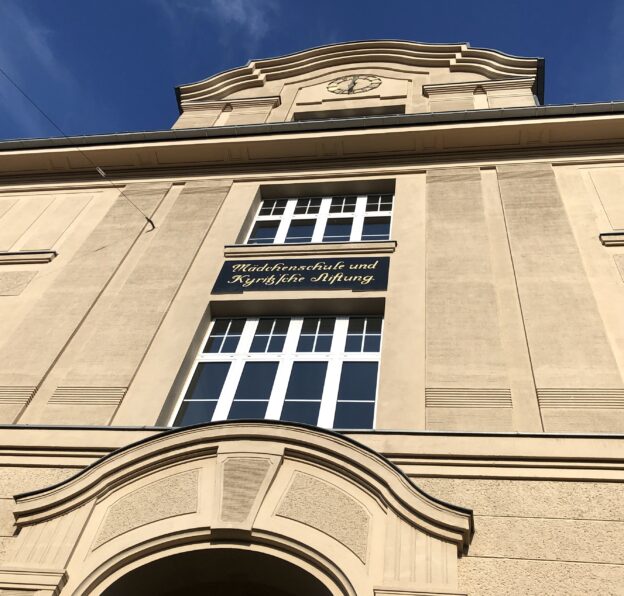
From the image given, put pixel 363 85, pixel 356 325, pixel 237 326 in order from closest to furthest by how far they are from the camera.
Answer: pixel 356 325 < pixel 237 326 < pixel 363 85

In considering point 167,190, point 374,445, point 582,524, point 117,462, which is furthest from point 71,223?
point 582,524

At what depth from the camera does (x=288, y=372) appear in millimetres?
10070

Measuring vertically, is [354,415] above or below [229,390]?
below

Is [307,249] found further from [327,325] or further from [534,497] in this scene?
[534,497]

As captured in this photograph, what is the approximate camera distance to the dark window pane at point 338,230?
1372cm

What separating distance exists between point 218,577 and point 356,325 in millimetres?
4858

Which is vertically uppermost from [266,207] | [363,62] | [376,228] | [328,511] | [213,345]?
[363,62]

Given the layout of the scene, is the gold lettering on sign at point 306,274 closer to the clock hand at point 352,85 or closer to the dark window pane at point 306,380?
the dark window pane at point 306,380

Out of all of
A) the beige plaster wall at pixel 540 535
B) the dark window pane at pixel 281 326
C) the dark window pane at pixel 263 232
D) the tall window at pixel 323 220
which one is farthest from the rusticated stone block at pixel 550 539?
the dark window pane at pixel 263 232

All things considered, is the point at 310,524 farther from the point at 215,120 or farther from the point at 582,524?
the point at 215,120

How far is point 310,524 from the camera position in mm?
7098

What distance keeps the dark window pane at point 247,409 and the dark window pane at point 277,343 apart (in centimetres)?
125

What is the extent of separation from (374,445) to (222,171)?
31.5ft

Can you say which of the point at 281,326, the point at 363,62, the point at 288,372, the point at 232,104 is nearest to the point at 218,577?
the point at 288,372
